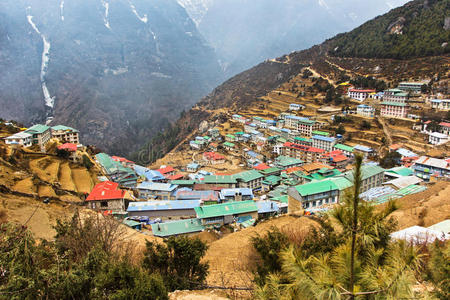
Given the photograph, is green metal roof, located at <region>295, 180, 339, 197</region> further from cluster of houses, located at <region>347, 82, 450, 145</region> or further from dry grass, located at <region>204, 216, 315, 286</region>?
cluster of houses, located at <region>347, 82, 450, 145</region>

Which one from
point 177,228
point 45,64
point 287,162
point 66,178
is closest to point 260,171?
point 287,162

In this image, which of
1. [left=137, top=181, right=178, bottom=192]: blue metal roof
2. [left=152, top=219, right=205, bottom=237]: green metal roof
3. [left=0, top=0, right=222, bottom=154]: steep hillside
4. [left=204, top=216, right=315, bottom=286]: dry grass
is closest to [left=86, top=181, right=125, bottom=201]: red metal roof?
[left=137, top=181, right=178, bottom=192]: blue metal roof

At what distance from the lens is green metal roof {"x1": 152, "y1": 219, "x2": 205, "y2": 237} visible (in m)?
16.1

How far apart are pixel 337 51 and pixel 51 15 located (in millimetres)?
135875

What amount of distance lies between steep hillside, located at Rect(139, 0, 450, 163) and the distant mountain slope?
2.23 feet

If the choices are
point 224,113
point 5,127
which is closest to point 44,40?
point 224,113

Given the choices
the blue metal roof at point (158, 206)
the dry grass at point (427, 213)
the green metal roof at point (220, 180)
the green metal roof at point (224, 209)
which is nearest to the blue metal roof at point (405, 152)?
the dry grass at point (427, 213)

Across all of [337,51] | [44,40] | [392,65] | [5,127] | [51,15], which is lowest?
[5,127]

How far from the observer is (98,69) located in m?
130

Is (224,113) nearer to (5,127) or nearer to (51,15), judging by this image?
(5,127)

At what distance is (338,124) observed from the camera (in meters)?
41.8

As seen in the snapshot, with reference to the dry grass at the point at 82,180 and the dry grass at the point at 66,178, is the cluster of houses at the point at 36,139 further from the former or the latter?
the dry grass at the point at 82,180

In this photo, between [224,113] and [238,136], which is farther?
[224,113]

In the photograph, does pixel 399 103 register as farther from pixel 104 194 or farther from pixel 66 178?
pixel 66 178
